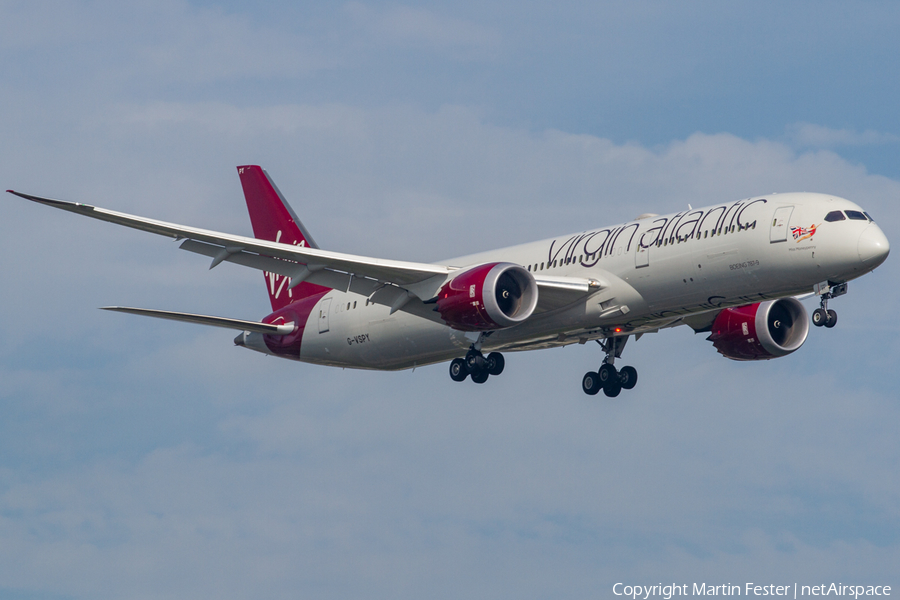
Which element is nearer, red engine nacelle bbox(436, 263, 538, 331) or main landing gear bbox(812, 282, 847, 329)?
main landing gear bbox(812, 282, 847, 329)

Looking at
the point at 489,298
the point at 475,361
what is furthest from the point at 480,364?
the point at 489,298

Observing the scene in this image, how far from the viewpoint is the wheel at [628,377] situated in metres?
45.9

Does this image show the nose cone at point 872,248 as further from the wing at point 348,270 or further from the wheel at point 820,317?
the wing at point 348,270

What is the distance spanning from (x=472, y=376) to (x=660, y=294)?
26.6 feet

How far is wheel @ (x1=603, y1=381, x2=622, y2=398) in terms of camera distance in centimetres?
4594

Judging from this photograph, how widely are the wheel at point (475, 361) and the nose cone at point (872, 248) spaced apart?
13.7 metres

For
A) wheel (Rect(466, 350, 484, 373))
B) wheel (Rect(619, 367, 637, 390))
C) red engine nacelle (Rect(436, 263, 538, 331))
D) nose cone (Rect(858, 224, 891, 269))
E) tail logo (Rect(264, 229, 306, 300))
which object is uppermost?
nose cone (Rect(858, 224, 891, 269))

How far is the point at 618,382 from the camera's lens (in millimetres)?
45969

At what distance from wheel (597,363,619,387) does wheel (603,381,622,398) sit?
0.38 ft

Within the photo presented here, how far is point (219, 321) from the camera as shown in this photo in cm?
4609

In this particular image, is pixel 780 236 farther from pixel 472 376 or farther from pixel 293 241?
pixel 293 241

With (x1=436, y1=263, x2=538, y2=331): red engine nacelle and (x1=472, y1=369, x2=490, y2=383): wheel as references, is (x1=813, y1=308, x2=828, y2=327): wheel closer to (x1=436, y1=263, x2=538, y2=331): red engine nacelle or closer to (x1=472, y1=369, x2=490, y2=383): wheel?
(x1=436, y1=263, x2=538, y2=331): red engine nacelle

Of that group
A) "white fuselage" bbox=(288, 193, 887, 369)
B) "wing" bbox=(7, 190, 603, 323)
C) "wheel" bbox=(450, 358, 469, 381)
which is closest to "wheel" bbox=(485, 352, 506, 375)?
"white fuselage" bbox=(288, 193, 887, 369)

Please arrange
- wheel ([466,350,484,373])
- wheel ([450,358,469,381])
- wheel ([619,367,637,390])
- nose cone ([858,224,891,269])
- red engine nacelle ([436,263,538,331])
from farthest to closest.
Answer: wheel ([619,367,637,390]) < wheel ([450,358,469,381]) < wheel ([466,350,484,373]) < red engine nacelle ([436,263,538,331]) < nose cone ([858,224,891,269])
